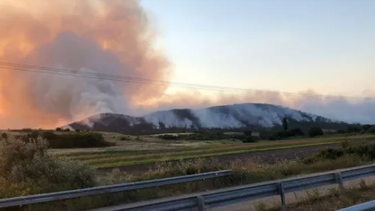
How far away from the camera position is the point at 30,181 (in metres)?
16.7

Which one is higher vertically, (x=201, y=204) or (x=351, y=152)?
(x=201, y=204)

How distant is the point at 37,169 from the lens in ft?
58.5

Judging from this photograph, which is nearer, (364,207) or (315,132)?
(364,207)

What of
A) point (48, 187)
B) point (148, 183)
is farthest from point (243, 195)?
point (48, 187)

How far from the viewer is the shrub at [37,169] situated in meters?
16.6

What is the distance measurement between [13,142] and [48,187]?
12.2ft

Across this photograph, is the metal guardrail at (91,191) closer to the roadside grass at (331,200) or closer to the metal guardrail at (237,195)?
the metal guardrail at (237,195)

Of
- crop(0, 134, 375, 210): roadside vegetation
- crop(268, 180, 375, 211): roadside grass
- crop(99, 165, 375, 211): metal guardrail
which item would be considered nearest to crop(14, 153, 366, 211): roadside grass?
crop(0, 134, 375, 210): roadside vegetation

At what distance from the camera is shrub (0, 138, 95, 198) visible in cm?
1661

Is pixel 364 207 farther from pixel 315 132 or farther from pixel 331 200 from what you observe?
pixel 315 132

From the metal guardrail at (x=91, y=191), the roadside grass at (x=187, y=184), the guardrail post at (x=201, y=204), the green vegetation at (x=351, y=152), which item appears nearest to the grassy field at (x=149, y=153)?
the green vegetation at (x=351, y=152)

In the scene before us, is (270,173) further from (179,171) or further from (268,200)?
(268,200)

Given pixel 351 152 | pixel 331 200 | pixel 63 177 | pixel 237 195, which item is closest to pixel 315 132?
pixel 351 152

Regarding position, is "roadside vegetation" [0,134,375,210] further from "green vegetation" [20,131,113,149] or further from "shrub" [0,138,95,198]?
"green vegetation" [20,131,113,149]
